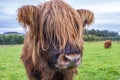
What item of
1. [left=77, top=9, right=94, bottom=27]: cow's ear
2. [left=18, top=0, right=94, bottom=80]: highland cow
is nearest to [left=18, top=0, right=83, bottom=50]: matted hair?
[left=18, top=0, right=94, bottom=80]: highland cow

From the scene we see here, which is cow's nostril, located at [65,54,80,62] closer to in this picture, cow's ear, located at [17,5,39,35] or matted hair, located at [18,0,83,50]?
matted hair, located at [18,0,83,50]

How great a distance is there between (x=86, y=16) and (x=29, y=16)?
33.3 inches

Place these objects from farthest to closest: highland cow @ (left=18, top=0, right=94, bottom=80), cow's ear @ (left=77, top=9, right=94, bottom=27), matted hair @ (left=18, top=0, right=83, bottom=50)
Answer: cow's ear @ (left=77, top=9, right=94, bottom=27)
matted hair @ (left=18, top=0, right=83, bottom=50)
highland cow @ (left=18, top=0, right=94, bottom=80)

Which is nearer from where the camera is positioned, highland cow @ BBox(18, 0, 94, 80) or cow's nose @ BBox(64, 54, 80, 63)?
cow's nose @ BBox(64, 54, 80, 63)

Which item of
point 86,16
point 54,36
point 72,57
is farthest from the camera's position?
point 86,16

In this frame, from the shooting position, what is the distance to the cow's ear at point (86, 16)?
198 inches

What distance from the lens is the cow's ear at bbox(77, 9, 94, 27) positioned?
5.02m

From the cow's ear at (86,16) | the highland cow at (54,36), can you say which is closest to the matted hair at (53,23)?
the highland cow at (54,36)

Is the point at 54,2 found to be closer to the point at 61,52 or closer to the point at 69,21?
the point at 69,21

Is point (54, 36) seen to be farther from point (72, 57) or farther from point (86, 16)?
point (86, 16)

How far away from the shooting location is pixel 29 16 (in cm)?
466

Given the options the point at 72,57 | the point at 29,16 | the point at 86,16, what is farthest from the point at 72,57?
the point at 86,16

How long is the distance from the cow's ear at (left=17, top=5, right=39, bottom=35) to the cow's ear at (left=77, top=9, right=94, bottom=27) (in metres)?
0.65

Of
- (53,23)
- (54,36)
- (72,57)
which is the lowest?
(72,57)
